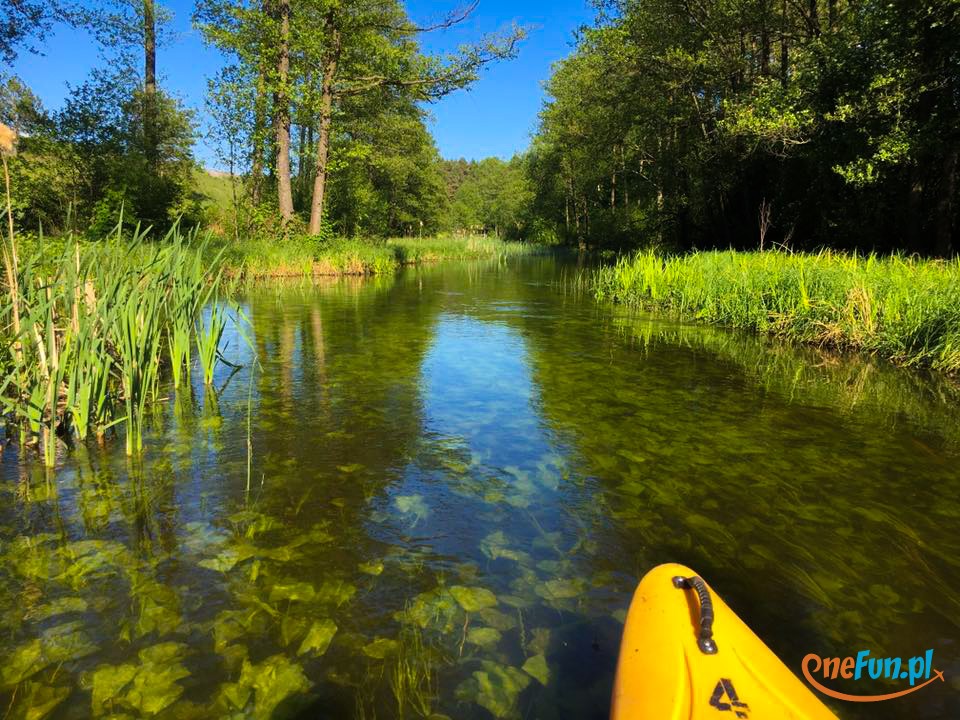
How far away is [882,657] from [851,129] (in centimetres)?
1357

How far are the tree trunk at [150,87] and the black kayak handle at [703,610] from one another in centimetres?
2112

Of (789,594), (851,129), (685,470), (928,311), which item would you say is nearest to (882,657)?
(789,594)

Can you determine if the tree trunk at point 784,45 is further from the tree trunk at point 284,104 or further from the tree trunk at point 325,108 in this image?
the tree trunk at point 284,104

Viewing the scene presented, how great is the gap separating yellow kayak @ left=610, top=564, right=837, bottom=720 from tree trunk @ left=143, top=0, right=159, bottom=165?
833 inches

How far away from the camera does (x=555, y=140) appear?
129 feet

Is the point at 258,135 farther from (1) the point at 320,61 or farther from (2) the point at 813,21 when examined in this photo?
(2) the point at 813,21

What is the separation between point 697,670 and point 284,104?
1963 centimetres

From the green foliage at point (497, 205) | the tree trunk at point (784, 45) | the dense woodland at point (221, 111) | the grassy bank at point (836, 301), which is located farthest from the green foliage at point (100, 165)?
the green foliage at point (497, 205)

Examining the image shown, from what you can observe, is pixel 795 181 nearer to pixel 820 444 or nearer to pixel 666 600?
pixel 820 444

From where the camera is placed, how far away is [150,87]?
1867 cm

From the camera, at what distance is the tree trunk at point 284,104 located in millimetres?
17031

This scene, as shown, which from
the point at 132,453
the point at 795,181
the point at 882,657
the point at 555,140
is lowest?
the point at 882,657

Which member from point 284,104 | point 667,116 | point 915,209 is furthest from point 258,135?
point 915,209

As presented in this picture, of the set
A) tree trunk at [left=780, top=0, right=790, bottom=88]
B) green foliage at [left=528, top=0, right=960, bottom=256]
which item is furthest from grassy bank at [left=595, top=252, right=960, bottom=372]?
tree trunk at [left=780, top=0, right=790, bottom=88]
